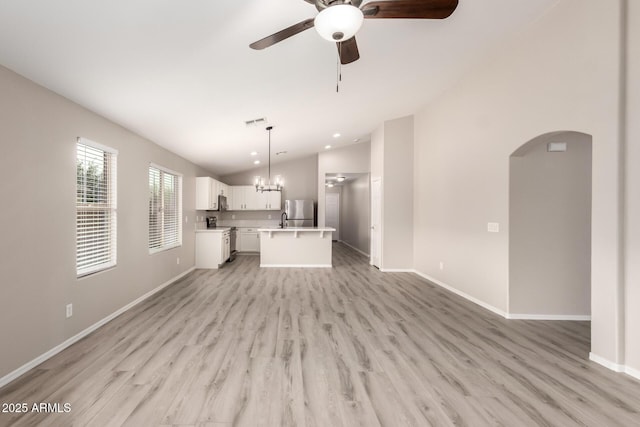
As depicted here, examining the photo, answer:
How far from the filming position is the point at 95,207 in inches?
121

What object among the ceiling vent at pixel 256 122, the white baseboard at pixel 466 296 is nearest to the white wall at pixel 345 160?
the white baseboard at pixel 466 296

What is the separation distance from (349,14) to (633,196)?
8.60 ft

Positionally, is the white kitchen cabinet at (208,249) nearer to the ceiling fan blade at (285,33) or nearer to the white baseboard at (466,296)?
the white baseboard at (466,296)

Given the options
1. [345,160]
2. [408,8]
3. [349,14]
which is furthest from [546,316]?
[345,160]

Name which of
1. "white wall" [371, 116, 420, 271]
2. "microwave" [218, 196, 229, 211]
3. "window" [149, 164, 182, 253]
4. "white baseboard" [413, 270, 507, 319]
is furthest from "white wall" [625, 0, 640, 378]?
"microwave" [218, 196, 229, 211]

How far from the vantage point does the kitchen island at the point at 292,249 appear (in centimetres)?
649

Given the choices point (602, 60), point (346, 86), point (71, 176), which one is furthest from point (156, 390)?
point (602, 60)

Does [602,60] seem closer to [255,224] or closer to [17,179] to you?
[17,179]

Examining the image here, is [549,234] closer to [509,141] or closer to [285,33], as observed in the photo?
[509,141]

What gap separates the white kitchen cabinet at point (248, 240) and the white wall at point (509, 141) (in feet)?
15.8

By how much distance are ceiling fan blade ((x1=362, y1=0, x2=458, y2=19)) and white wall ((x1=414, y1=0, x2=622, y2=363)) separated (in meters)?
1.66

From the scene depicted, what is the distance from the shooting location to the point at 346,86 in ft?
12.1

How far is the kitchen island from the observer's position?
6.49 meters

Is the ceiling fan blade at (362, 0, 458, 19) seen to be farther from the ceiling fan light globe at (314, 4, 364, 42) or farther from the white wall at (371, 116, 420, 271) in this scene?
the white wall at (371, 116, 420, 271)
